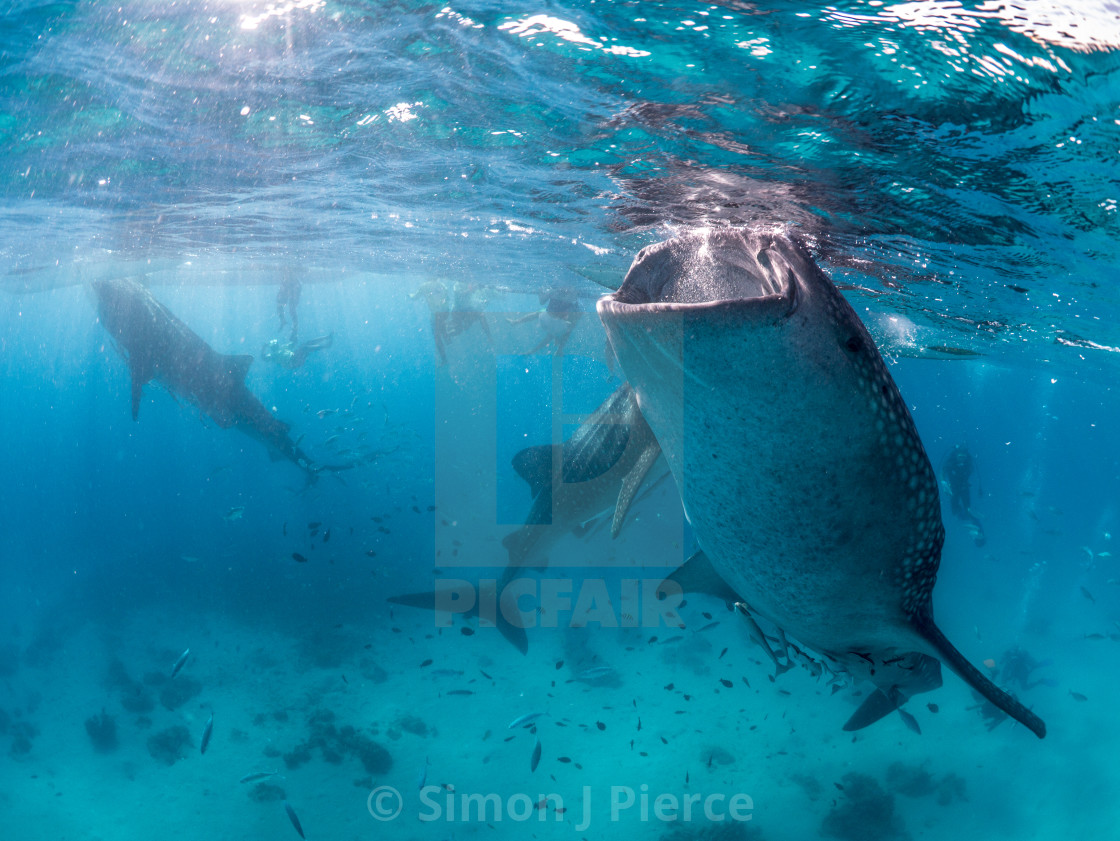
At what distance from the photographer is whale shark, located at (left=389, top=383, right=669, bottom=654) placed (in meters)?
6.55

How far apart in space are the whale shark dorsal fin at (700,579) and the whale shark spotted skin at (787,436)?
1.05m

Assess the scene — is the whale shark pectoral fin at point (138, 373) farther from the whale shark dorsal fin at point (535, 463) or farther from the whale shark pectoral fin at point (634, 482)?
the whale shark pectoral fin at point (634, 482)

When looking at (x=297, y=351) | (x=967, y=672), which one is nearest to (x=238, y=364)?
(x=297, y=351)

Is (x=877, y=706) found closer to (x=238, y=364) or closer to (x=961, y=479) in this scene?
(x=961, y=479)

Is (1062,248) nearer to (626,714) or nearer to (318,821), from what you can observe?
(626,714)

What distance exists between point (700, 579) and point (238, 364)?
532 inches

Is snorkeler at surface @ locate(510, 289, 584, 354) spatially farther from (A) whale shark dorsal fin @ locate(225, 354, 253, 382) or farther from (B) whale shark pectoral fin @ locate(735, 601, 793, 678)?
(B) whale shark pectoral fin @ locate(735, 601, 793, 678)

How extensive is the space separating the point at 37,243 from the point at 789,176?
20446 millimetres

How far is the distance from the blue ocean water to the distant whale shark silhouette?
3.73 feet

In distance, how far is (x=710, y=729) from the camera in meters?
16.4

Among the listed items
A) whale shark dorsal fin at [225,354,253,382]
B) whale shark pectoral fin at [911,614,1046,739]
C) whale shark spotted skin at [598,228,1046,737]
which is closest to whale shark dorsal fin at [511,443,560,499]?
whale shark spotted skin at [598,228,1046,737]

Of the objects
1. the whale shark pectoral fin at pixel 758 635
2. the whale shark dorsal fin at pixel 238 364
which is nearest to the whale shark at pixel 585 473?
the whale shark pectoral fin at pixel 758 635

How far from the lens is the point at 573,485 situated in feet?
27.1

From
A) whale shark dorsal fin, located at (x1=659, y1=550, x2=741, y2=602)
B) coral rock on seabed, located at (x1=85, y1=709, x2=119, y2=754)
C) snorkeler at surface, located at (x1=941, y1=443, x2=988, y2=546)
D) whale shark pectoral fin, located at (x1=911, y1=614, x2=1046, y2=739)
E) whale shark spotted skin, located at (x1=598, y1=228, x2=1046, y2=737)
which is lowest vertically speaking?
coral rock on seabed, located at (x1=85, y1=709, x2=119, y2=754)
